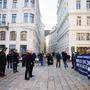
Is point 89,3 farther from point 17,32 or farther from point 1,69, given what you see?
point 1,69

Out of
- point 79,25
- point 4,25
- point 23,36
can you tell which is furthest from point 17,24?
point 79,25

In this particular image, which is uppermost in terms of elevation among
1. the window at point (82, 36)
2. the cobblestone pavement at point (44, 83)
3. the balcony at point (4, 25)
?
the balcony at point (4, 25)

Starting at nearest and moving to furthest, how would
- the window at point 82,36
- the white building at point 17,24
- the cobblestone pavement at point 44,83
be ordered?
the cobblestone pavement at point 44,83
the window at point 82,36
the white building at point 17,24

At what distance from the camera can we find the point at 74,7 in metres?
47.2

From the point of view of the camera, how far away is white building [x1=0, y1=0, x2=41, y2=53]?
4694 centimetres

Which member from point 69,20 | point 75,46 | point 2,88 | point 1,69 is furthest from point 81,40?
point 2,88

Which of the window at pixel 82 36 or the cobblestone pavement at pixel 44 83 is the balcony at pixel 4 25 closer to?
the window at pixel 82 36

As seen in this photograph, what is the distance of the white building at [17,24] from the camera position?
46938 millimetres

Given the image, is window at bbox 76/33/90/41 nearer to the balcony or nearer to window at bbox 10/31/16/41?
window at bbox 10/31/16/41

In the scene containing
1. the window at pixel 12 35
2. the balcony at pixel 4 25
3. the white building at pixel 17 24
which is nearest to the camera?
the balcony at pixel 4 25

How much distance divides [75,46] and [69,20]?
520 cm

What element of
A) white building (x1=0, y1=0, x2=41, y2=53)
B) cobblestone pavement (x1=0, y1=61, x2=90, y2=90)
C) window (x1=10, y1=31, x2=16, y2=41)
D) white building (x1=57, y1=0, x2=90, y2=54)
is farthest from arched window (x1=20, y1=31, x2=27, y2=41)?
cobblestone pavement (x1=0, y1=61, x2=90, y2=90)

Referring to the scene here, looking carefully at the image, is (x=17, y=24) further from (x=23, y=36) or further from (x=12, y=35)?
(x=23, y=36)

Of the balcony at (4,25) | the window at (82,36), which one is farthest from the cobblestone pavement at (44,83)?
the balcony at (4,25)
